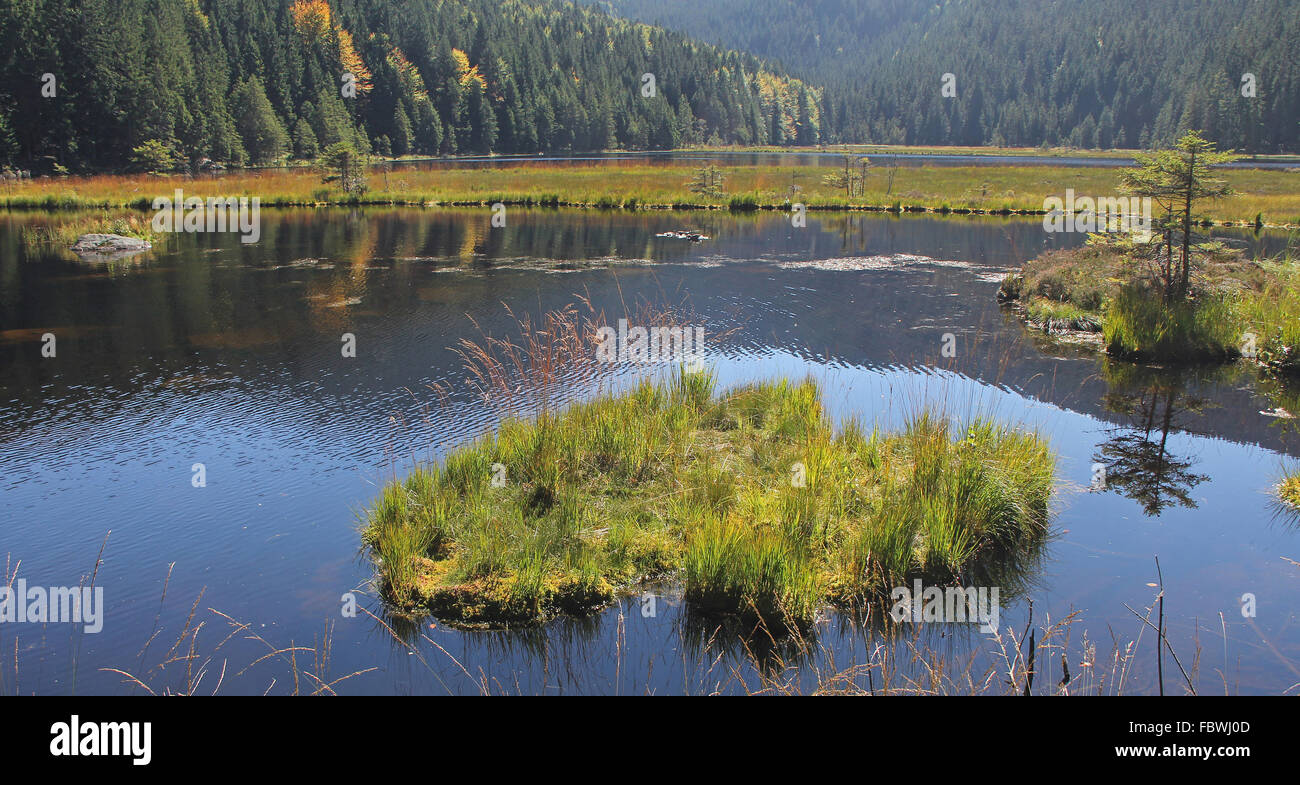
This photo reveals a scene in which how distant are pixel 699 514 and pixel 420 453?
13.1ft

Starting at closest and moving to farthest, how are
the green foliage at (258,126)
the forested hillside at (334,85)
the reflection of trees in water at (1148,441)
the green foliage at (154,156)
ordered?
the reflection of trees in water at (1148,441) < the green foliage at (154,156) < the forested hillside at (334,85) < the green foliage at (258,126)

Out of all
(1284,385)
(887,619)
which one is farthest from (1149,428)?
(887,619)

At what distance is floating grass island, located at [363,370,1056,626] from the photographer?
7.41 metres

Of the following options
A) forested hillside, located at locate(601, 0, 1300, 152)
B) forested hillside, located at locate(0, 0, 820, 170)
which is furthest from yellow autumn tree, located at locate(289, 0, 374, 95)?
forested hillside, located at locate(601, 0, 1300, 152)

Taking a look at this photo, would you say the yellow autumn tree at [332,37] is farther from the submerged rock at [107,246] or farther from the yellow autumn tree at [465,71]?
the submerged rock at [107,246]

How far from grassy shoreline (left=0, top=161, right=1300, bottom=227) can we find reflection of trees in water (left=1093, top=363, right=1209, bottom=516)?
2844 centimetres

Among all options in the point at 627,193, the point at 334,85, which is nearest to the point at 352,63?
the point at 334,85

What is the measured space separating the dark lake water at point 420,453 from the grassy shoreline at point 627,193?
20.2 meters

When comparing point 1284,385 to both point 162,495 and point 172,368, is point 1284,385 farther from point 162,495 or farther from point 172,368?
point 172,368

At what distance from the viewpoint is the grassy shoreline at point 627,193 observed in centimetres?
4319

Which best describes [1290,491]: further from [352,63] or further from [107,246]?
[352,63]

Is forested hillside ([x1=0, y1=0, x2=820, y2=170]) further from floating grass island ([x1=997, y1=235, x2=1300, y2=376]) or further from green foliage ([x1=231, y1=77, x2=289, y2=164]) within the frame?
floating grass island ([x1=997, y1=235, x2=1300, y2=376])

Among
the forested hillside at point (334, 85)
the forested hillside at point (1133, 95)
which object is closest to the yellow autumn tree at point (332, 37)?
Answer: the forested hillside at point (334, 85)

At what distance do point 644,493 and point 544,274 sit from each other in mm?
16921
